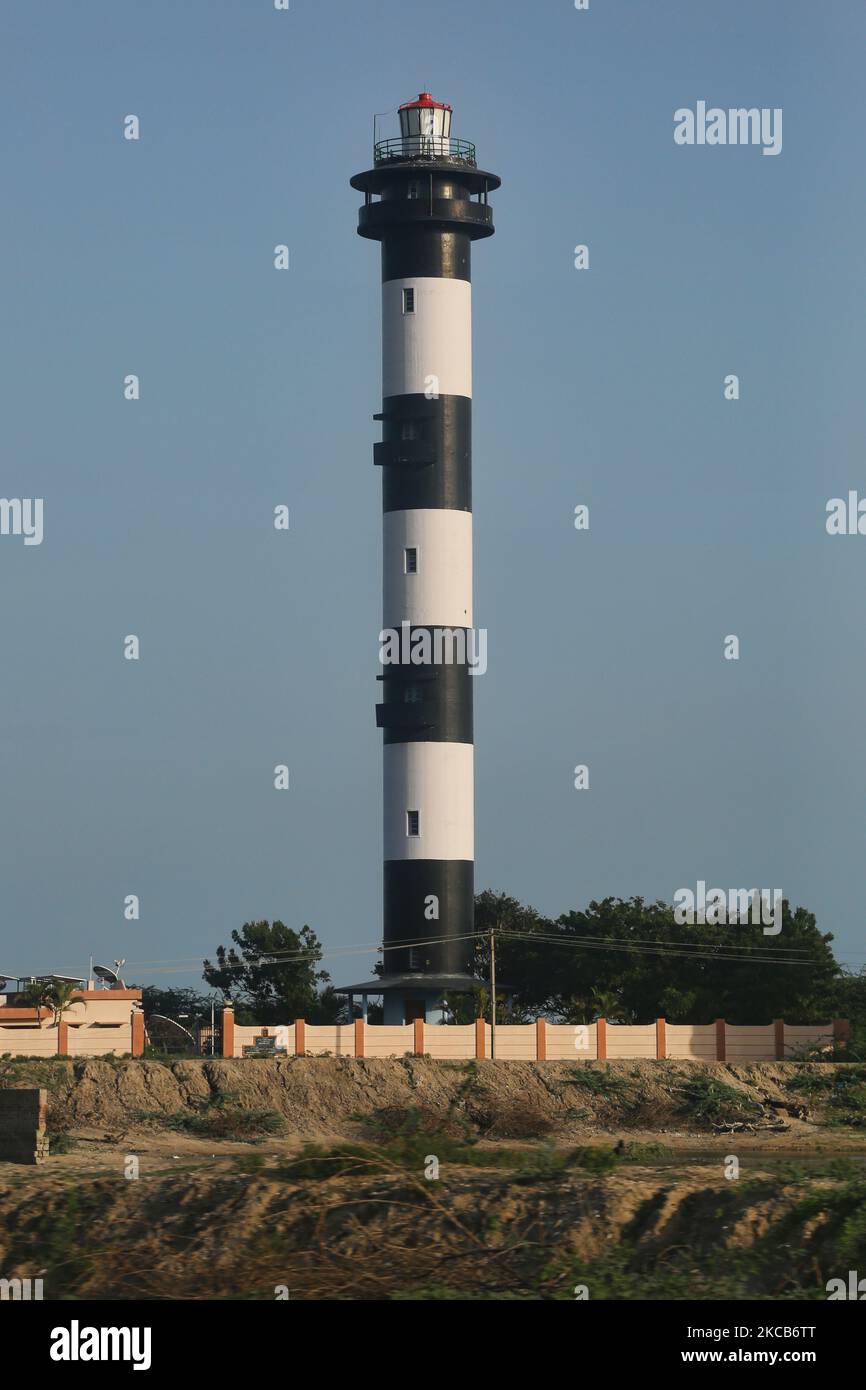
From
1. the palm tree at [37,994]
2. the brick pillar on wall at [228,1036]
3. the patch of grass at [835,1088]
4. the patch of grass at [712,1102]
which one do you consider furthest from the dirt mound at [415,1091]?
the palm tree at [37,994]

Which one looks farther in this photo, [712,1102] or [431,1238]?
[712,1102]

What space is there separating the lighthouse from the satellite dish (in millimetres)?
5759

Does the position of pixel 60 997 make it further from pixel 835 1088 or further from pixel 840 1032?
pixel 840 1032

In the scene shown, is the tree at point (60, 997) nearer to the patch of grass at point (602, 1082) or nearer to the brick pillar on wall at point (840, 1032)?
the patch of grass at point (602, 1082)

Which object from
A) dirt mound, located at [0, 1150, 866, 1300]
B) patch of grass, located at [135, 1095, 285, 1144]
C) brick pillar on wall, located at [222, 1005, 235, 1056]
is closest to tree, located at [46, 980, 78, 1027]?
brick pillar on wall, located at [222, 1005, 235, 1056]

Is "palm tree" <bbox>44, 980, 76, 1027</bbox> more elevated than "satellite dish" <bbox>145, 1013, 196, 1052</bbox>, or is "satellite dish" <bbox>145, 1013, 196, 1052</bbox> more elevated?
"palm tree" <bbox>44, 980, 76, 1027</bbox>

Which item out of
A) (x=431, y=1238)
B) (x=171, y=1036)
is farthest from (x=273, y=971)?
(x=431, y=1238)

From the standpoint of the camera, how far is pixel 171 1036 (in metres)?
64.6

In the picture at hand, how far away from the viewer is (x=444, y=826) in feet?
209

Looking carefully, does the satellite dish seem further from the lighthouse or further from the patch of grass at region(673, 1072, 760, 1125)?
the patch of grass at region(673, 1072, 760, 1125)

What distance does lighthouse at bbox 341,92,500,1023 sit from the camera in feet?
209

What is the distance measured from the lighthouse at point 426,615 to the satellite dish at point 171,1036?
5759 millimetres

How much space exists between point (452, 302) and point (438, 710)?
13.2m

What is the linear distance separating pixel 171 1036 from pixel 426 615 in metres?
15.6
